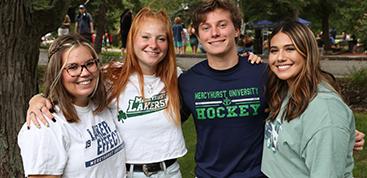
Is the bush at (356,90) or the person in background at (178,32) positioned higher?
the person in background at (178,32)

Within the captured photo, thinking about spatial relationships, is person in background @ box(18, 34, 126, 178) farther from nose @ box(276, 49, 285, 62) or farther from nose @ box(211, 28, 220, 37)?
nose @ box(276, 49, 285, 62)

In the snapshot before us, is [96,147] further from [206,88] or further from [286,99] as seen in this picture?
[286,99]

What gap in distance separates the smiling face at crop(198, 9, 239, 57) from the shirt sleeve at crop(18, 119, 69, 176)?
42.3 inches

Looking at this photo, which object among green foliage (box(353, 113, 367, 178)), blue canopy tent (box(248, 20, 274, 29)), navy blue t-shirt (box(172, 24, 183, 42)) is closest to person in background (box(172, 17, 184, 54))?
navy blue t-shirt (box(172, 24, 183, 42))

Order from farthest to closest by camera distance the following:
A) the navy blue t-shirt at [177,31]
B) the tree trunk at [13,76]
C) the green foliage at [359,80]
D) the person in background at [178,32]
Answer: the person in background at [178,32] < the navy blue t-shirt at [177,31] < the green foliage at [359,80] < the tree trunk at [13,76]

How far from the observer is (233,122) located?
3.00 m

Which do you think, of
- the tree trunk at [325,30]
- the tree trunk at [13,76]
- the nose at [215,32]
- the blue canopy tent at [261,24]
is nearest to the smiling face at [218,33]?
the nose at [215,32]

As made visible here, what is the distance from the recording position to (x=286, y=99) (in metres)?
2.73

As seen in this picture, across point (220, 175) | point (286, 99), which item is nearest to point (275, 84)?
point (286, 99)

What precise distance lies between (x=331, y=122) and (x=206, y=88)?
3.17 feet

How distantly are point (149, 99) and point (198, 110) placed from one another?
309 mm

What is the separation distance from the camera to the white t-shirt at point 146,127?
9.91ft

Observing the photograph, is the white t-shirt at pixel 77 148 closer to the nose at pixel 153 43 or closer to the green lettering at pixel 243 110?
the nose at pixel 153 43

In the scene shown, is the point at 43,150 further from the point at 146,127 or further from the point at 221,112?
the point at 221,112
